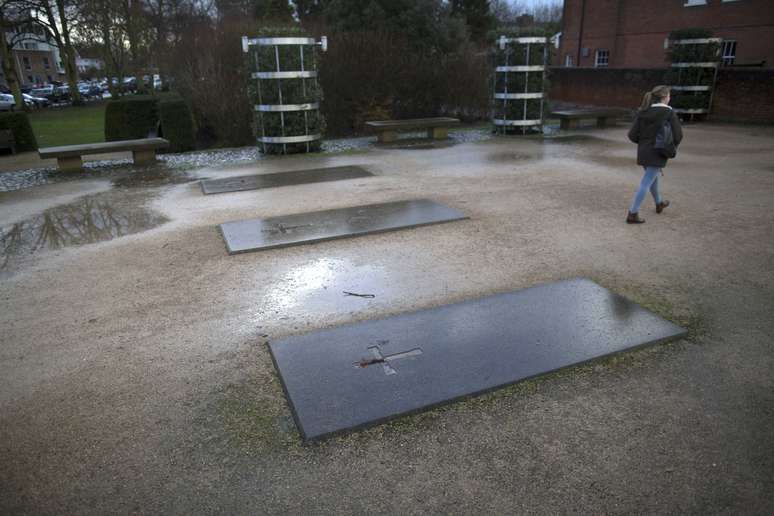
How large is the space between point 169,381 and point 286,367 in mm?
798

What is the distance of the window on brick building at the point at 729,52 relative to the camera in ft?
83.0

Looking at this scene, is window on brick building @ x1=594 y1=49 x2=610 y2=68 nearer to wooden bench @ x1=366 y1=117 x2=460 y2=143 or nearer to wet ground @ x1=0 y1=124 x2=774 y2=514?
wooden bench @ x1=366 y1=117 x2=460 y2=143

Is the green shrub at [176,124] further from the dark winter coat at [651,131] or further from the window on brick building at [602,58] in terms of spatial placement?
the window on brick building at [602,58]

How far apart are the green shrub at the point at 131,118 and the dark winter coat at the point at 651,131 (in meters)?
13.0

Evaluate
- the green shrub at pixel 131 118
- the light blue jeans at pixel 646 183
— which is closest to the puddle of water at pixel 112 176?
the green shrub at pixel 131 118

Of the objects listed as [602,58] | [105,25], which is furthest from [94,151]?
[602,58]

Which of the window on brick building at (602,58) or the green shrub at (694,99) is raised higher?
the window on brick building at (602,58)

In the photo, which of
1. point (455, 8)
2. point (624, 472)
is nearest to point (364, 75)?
point (624, 472)

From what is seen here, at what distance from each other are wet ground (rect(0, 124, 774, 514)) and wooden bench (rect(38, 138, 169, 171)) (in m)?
2.95

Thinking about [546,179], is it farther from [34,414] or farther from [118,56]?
[118,56]

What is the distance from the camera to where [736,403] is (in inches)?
134

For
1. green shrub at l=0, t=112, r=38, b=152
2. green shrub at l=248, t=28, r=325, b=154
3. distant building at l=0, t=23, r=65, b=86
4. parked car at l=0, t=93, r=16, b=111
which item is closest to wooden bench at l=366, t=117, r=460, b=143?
green shrub at l=248, t=28, r=325, b=154

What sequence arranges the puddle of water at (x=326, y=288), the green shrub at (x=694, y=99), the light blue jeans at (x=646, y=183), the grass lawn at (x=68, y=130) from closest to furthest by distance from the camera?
the puddle of water at (x=326, y=288) → the light blue jeans at (x=646, y=183) → the green shrub at (x=694, y=99) → the grass lawn at (x=68, y=130)

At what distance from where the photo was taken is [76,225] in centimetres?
774
